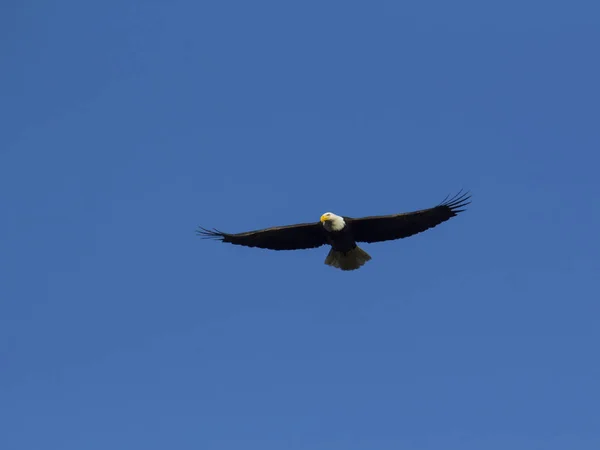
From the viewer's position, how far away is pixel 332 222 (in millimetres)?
30719

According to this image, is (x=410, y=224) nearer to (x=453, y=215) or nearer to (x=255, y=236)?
(x=453, y=215)

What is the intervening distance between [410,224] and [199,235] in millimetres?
4006

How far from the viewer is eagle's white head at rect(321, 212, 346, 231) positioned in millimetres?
30688

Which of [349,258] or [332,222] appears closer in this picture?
[332,222]

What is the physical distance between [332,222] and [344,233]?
352 millimetres

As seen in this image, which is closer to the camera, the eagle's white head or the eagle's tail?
the eagle's white head

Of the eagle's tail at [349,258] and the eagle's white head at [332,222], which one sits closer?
the eagle's white head at [332,222]

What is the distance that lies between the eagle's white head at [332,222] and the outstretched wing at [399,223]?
0.28 metres

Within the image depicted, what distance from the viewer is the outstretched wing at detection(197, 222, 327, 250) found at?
3117 cm

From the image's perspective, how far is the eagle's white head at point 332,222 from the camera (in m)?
30.7

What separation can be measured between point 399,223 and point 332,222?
1272mm

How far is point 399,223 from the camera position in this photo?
1217 inches

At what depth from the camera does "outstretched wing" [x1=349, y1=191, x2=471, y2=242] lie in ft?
100

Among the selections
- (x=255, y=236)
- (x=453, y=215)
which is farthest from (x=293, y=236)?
(x=453, y=215)
